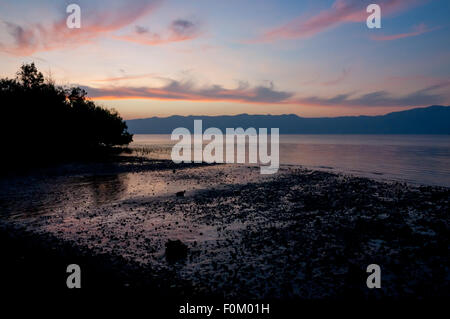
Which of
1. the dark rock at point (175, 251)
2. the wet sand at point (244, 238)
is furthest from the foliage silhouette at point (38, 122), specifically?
the dark rock at point (175, 251)

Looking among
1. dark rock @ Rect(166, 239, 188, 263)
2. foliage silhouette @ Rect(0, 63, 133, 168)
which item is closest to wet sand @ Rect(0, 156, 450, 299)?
dark rock @ Rect(166, 239, 188, 263)

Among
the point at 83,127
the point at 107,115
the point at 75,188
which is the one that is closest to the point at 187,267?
the point at 75,188

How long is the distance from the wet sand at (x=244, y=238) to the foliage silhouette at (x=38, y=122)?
2909 cm

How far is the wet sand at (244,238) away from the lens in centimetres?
1015

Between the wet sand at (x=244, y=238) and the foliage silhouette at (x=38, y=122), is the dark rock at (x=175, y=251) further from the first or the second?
the foliage silhouette at (x=38, y=122)

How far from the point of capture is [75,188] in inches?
1245

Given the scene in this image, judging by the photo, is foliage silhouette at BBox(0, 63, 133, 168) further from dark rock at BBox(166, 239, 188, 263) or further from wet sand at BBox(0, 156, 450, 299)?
dark rock at BBox(166, 239, 188, 263)

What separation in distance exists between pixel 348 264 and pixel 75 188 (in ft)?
103

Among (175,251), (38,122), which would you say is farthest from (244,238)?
(38,122)

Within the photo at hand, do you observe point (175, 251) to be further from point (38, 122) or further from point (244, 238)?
point (38, 122)

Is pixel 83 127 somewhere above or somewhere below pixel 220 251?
above

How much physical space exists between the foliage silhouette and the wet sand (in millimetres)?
29092

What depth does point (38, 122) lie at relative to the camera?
5575 cm
